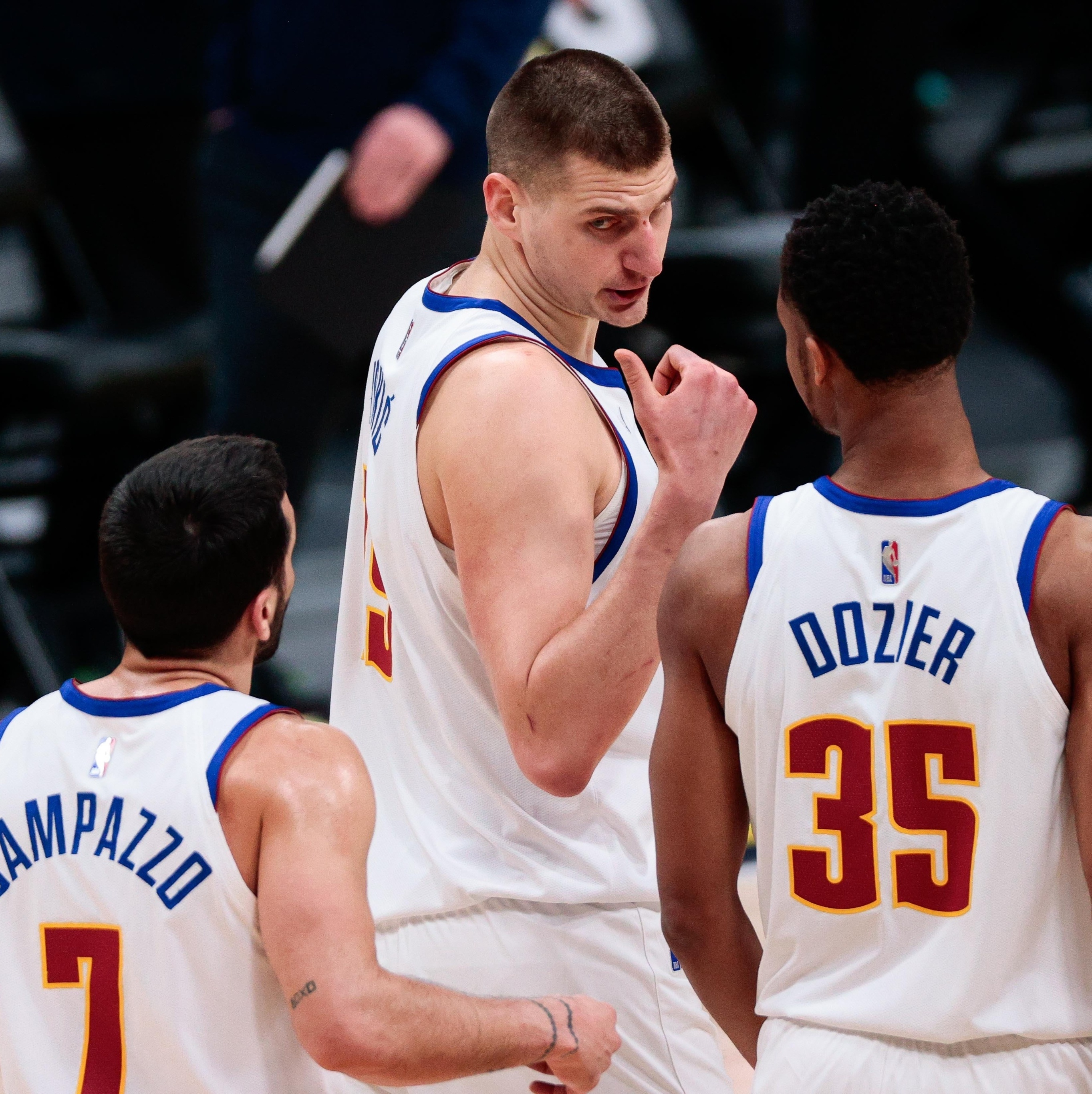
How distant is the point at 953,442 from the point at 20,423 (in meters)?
4.34

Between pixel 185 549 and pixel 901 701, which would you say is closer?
pixel 901 701

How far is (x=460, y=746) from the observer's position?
2.01 metres

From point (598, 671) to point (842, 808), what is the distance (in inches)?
12.6

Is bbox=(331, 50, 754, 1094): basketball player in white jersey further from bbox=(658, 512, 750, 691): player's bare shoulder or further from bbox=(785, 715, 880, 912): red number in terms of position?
bbox=(785, 715, 880, 912): red number

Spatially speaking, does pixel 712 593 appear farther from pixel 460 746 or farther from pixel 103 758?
pixel 103 758

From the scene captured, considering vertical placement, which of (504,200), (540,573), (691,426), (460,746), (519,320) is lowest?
(460,746)

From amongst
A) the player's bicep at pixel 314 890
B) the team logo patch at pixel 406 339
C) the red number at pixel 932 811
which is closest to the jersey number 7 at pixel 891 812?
the red number at pixel 932 811

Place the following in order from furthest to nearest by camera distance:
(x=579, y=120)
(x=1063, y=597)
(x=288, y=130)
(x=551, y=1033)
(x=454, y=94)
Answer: (x=288, y=130) → (x=454, y=94) → (x=579, y=120) → (x=551, y=1033) → (x=1063, y=597)

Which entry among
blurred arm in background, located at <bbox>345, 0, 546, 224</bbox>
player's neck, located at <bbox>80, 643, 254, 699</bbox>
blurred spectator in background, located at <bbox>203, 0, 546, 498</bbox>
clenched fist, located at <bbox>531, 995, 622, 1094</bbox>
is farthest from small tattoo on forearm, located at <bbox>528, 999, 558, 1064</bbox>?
blurred spectator in background, located at <bbox>203, 0, 546, 498</bbox>

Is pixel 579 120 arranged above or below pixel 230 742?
above

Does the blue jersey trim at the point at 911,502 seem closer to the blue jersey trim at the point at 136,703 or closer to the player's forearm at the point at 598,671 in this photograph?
the player's forearm at the point at 598,671

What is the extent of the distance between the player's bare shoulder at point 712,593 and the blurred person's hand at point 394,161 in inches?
96.3

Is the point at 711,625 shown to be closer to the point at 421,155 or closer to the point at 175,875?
the point at 175,875

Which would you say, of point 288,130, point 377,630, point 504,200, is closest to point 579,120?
point 504,200
